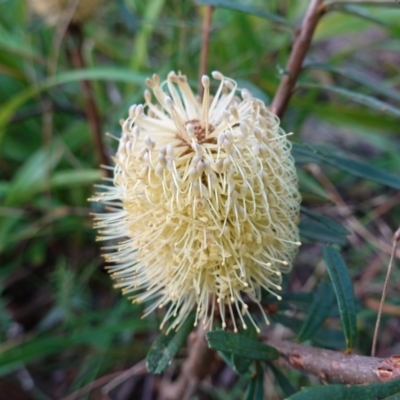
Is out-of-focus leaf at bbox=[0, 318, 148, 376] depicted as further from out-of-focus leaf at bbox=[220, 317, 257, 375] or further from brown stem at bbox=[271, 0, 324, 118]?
brown stem at bbox=[271, 0, 324, 118]

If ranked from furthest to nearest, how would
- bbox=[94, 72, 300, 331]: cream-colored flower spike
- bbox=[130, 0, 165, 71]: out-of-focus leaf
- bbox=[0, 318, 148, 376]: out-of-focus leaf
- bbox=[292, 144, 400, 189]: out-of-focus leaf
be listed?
bbox=[130, 0, 165, 71]: out-of-focus leaf < bbox=[0, 318, 148, 376]: out-of-focus leaf < bbox=[292, 144, 400, 189]: out-of-focus leaf < bbox=[94, 72, 300, 331]: cream-colored flower spike

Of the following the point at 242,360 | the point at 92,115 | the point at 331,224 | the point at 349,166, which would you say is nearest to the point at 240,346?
the point at 242,360

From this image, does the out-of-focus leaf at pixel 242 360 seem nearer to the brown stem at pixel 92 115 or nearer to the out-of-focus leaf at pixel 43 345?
the out-of-focus leaf at pixel 43 345

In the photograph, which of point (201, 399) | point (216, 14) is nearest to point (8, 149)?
point (216, 14)

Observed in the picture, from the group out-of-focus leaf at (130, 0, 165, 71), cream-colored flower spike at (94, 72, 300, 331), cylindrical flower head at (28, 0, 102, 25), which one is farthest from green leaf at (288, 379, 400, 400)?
out-of-focus leaf at (130, 0, 165, 71)

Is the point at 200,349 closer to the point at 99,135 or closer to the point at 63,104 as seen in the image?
the point at 99,135
